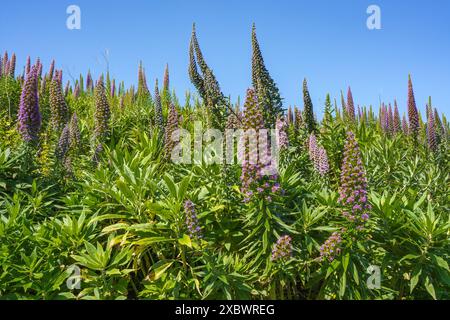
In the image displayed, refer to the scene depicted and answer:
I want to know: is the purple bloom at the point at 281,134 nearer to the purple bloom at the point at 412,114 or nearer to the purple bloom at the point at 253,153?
the purple bloom at the point at 253,153

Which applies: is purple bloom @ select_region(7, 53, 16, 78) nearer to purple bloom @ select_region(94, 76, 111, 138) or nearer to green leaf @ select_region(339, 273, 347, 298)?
purple bloom @ select_region(94, 76, 111, 138)

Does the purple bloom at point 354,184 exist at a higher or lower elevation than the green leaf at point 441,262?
higher

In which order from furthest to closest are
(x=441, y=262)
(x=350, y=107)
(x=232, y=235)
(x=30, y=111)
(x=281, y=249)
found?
1. (x=350, y=107)
2. (x=30, y=111)
3. (x=232, y=235)
4. (x=441, y=262)
5. (x=281, y=249)

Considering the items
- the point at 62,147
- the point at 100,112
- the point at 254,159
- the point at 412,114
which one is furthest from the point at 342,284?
the point at 412,114

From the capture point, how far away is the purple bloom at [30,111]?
5305 millimetres

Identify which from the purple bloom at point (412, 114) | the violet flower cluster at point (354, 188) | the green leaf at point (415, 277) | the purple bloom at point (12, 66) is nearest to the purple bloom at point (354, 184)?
the violet flower cluster at point (354, 188)

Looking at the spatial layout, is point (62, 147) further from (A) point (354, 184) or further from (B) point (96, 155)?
(A) point (354, 184)

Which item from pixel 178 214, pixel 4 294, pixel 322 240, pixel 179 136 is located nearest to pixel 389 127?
pixel 179 136

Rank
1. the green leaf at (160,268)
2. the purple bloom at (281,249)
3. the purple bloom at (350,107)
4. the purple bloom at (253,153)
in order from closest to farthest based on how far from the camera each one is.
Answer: the purple bloom at (281,249)
the purple bloom at (253,153)
the green leaf at (160,268)
the purple bloom at (350,107)

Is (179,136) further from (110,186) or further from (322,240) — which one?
(322,240)

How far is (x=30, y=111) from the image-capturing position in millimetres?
5426

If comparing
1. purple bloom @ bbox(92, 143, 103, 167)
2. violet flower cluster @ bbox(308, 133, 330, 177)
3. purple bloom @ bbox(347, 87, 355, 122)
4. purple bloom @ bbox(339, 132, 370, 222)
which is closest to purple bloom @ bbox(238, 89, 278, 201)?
purple bloom @ bbox(339, 132, 370, 222)

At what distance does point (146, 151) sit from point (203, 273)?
2455mm

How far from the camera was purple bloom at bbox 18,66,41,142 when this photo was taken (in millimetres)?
5305
